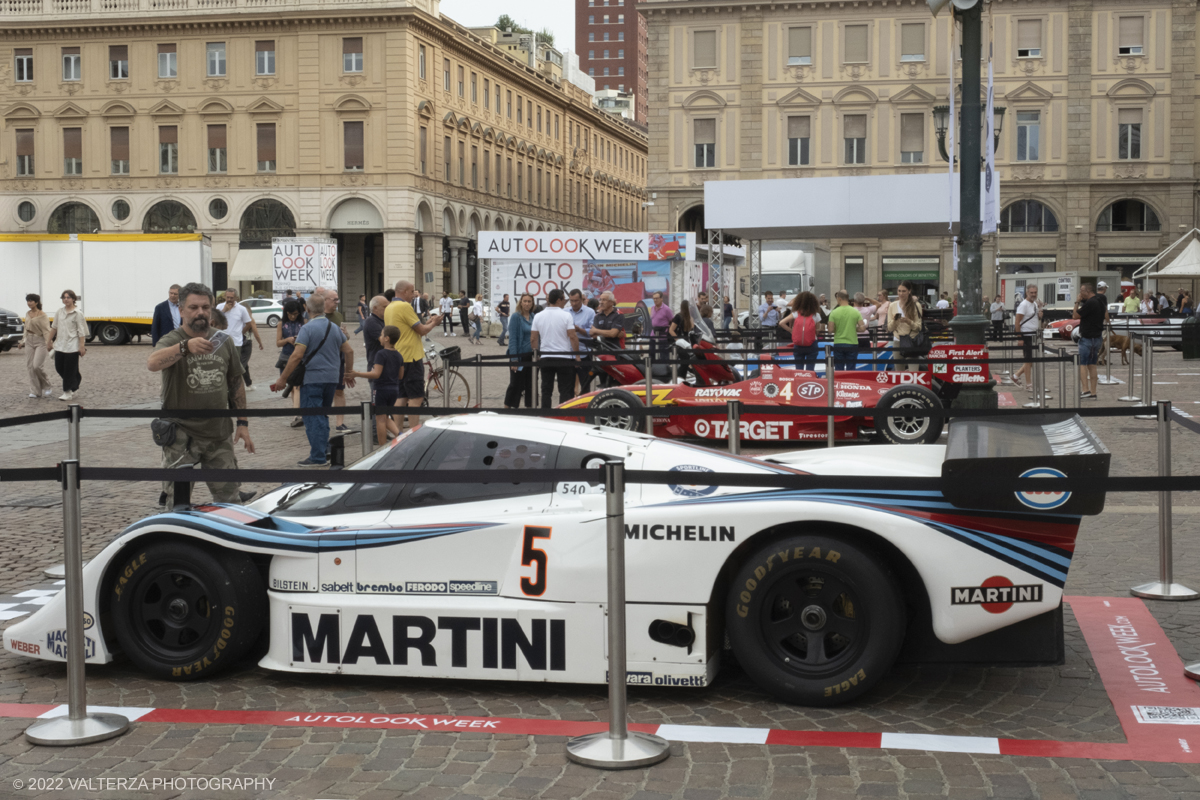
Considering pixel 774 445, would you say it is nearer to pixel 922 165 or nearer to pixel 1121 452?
pixel 1121 452

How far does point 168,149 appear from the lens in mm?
63062

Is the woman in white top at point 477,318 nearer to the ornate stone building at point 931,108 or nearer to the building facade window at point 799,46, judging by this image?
the ornate stone building at point 931,108

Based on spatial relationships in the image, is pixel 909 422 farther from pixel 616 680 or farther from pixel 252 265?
pixel 252 265

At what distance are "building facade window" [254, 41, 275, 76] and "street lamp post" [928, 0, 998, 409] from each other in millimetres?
54193

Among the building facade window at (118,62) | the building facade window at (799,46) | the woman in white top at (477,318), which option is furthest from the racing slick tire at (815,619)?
the building facade window at (118,62)

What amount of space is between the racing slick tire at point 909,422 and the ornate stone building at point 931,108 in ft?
147

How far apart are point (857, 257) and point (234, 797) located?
185 feet

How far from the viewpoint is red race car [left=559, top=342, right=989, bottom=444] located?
1325cm

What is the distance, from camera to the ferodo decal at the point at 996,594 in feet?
16.3

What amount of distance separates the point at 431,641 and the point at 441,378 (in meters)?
14.4

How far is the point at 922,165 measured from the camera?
57.8 m

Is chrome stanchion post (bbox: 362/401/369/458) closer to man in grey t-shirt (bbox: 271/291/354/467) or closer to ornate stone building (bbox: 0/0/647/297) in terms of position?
man in grey t-shirt (bbox: 271/291/354/467)

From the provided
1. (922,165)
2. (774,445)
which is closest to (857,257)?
(922,165)

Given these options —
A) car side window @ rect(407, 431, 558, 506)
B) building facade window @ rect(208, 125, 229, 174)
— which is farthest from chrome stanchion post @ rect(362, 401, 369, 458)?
building facade window @ rect(208, 125, 229, 174)
